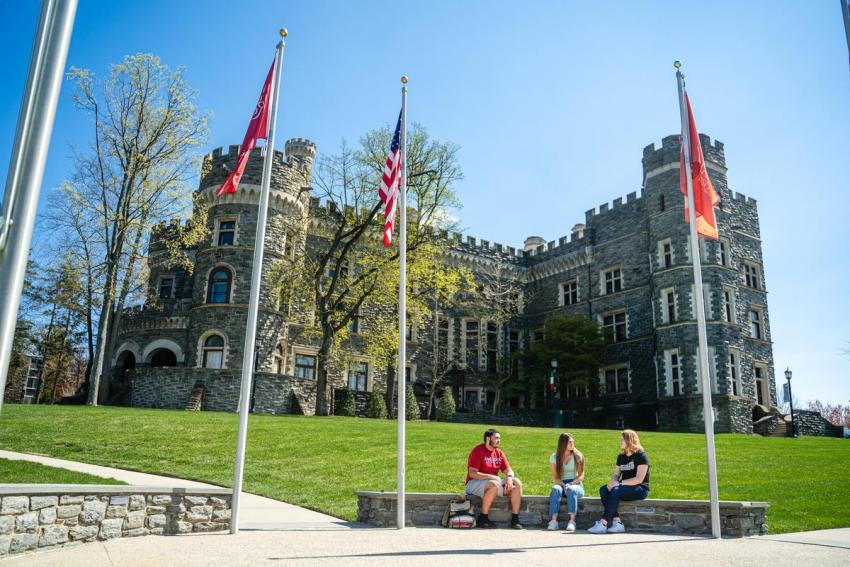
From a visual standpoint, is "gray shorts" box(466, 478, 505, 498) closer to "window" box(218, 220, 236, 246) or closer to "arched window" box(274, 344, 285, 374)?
"arched window" box(274, 344, 285, 374)

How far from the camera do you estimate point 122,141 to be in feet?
83.7

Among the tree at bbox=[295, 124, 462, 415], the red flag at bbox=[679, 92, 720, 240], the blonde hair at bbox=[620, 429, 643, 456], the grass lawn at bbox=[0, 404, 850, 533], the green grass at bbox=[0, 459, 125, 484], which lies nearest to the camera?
the blonde hair at bbox=[620, 429, 643, 456]

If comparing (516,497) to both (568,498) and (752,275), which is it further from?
(752,275)

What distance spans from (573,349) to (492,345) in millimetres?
6670

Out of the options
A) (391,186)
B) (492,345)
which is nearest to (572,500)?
(391,186)

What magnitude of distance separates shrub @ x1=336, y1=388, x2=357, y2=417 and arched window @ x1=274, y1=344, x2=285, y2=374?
121 inches

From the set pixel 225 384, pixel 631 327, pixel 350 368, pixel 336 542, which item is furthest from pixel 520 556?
pixel 631 327

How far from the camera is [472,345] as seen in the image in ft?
126

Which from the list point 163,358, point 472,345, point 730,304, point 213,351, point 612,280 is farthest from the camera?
point 472,345

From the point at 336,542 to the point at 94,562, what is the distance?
7.94ft

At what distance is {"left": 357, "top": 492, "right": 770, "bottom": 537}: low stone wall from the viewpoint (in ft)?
28.1

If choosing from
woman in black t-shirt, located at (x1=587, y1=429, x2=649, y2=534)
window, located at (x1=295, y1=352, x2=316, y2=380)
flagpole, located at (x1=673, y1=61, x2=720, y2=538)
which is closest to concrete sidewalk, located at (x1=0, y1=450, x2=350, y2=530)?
woman in black t-shirt, located at (x1=587, y1=429, x2=649, y2=534)

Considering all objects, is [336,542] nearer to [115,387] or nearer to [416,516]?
[416,516]

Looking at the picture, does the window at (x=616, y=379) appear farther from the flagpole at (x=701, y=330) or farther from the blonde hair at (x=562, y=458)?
the blonde hair at (x=562, y=458)
